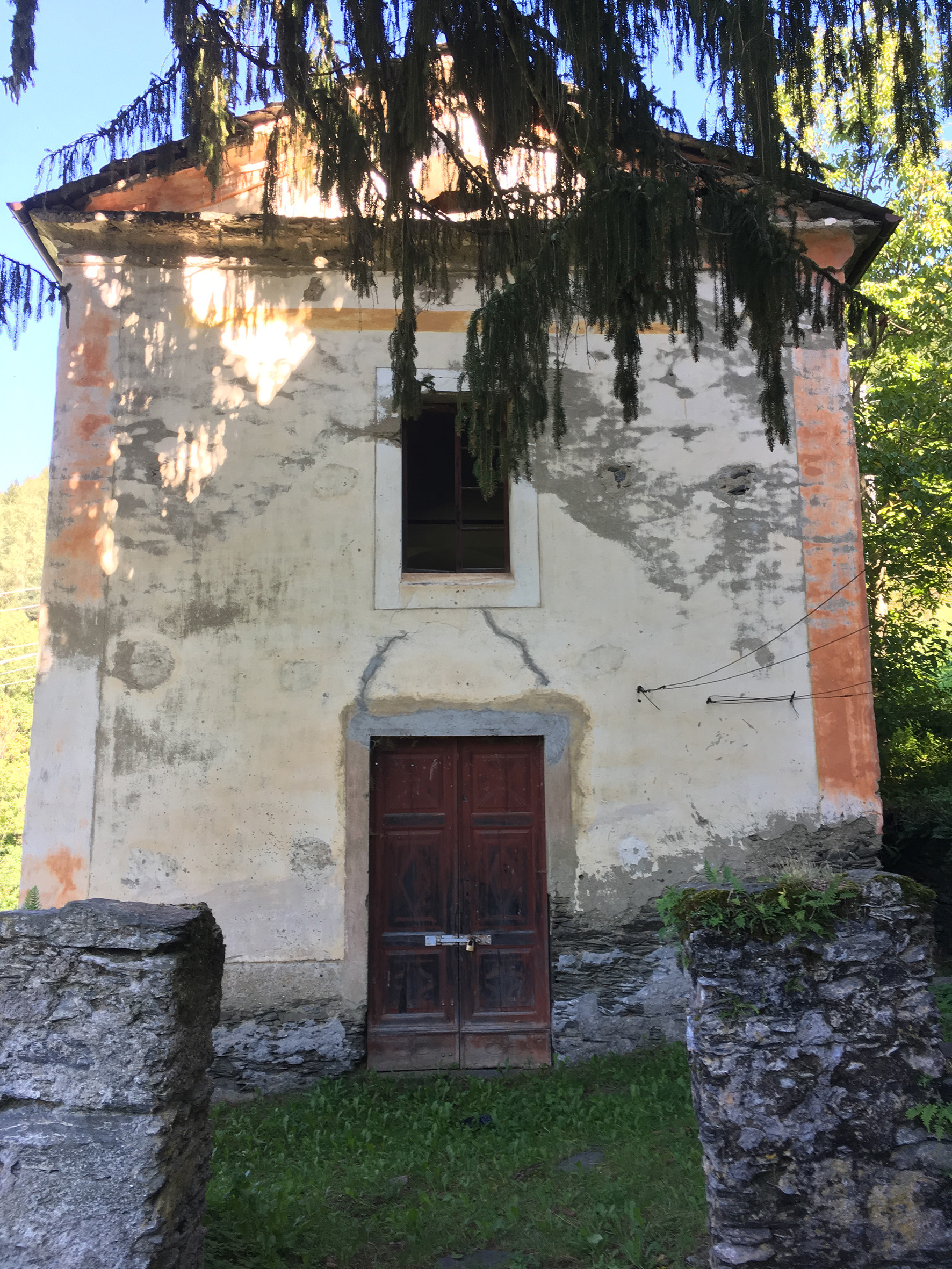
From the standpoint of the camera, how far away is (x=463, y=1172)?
4.73m

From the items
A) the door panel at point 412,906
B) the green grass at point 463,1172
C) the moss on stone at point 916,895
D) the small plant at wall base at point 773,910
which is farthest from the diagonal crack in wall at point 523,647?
the moss on stone at point 916,895

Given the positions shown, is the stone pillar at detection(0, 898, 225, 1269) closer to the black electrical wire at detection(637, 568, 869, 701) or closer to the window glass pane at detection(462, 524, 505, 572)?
the black electrical wire at detection(637, 568, 869, 701)

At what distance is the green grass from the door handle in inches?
32.2

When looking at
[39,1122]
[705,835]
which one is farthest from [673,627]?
[39,1122]

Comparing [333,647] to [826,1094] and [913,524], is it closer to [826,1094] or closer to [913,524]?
[826,1094]

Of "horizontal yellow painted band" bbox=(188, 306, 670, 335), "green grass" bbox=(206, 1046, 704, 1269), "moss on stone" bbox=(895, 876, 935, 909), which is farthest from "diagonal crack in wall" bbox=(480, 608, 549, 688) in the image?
"moss on stone" bbox=(895, 876, 935, 909)

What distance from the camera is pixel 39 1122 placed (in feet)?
9.78

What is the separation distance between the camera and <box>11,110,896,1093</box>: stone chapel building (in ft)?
20.8

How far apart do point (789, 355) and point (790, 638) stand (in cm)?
208

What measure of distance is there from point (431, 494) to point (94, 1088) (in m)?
5.17

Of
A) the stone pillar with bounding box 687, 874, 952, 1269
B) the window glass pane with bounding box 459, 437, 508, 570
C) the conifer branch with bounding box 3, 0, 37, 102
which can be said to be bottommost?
the stone pillar with bounding box 687, 874, 952, 1269

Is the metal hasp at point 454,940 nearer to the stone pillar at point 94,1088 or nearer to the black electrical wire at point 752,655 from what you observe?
the black electrical wire at point 752,655

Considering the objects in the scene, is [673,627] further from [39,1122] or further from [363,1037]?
[39,1122]

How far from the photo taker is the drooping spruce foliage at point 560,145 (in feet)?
11.6
